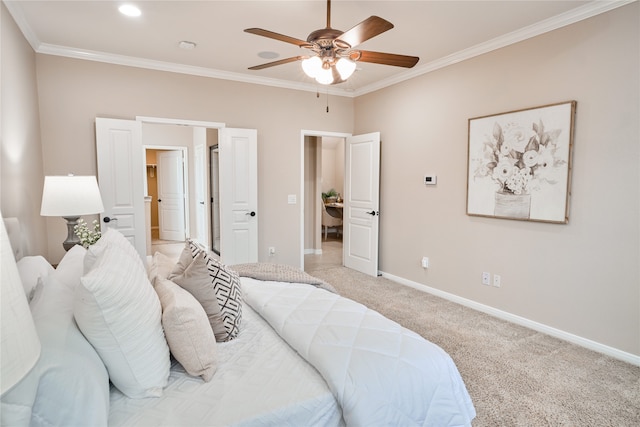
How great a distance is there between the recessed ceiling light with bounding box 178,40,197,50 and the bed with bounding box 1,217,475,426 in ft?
8.40

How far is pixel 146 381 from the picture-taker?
50.6 inches

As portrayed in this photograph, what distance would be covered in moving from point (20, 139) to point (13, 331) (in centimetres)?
310

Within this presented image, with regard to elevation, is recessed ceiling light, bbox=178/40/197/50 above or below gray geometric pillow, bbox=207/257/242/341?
above

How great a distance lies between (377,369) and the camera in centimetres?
143

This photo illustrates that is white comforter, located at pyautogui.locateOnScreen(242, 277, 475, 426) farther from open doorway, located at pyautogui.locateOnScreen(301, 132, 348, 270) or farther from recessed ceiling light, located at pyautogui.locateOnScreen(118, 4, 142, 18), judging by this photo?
open doorway, located at pyautogui.locateOnScreen(301, 132, 348, 270)

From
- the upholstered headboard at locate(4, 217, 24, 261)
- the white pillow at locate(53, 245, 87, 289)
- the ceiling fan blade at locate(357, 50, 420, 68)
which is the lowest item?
the white pillow at locate(53, 245, 87, 289)

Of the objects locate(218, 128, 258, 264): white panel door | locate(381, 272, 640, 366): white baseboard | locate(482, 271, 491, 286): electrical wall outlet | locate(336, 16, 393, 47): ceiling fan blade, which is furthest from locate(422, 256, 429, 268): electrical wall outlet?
locate(336, 16, 393, 47): ceiling fan blade

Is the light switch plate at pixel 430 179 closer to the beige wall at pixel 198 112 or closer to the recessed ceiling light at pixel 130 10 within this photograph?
the beige wall at pixel 198 112

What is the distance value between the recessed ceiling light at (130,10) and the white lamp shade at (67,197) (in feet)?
4.70

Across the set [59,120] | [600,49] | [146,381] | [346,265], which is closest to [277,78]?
[59,120]

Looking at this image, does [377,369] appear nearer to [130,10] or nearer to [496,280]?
[496,280]

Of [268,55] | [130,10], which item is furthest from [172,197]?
[130,10]

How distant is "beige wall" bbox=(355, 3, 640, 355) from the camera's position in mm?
2756

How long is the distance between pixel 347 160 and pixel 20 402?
4990 mm
